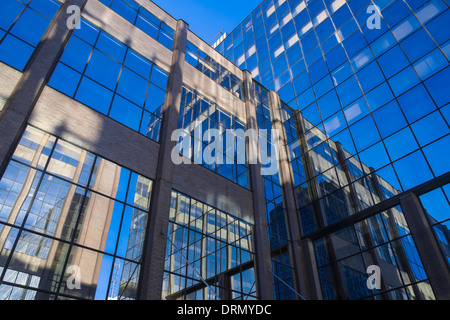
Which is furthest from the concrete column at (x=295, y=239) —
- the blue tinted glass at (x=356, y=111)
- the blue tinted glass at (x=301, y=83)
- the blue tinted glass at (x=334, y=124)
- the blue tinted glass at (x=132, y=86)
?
the blue tinted glass at (x=132, y=86)

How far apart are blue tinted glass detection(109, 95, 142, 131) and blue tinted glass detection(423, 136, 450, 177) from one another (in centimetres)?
1672

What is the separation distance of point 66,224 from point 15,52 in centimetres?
890

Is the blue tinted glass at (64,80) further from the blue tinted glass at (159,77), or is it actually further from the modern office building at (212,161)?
the blue tinted glass at (159,77)

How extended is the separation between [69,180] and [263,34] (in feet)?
101

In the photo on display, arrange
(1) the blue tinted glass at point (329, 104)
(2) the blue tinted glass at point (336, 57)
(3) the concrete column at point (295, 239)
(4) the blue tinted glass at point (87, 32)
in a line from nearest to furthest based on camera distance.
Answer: (4) the blue tinted glass at point (87, 32) < (3) the concrete column at point (295, 239) < (1) the blue tinted glass at point (329, 104) < (2) the blue tinted glass at point (336, 57)

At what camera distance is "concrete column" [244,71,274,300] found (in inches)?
781

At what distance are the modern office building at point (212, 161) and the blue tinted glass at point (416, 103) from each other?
81 millimetres

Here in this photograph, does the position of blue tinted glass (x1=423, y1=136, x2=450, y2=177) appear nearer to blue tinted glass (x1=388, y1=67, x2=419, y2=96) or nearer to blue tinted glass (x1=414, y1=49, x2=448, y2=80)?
blue tinted glass (x1=388, y1=67, x2=419, y2=96)

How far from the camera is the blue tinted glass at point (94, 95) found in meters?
18.3

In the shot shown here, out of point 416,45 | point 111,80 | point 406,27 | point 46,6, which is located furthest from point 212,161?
point 406,27
